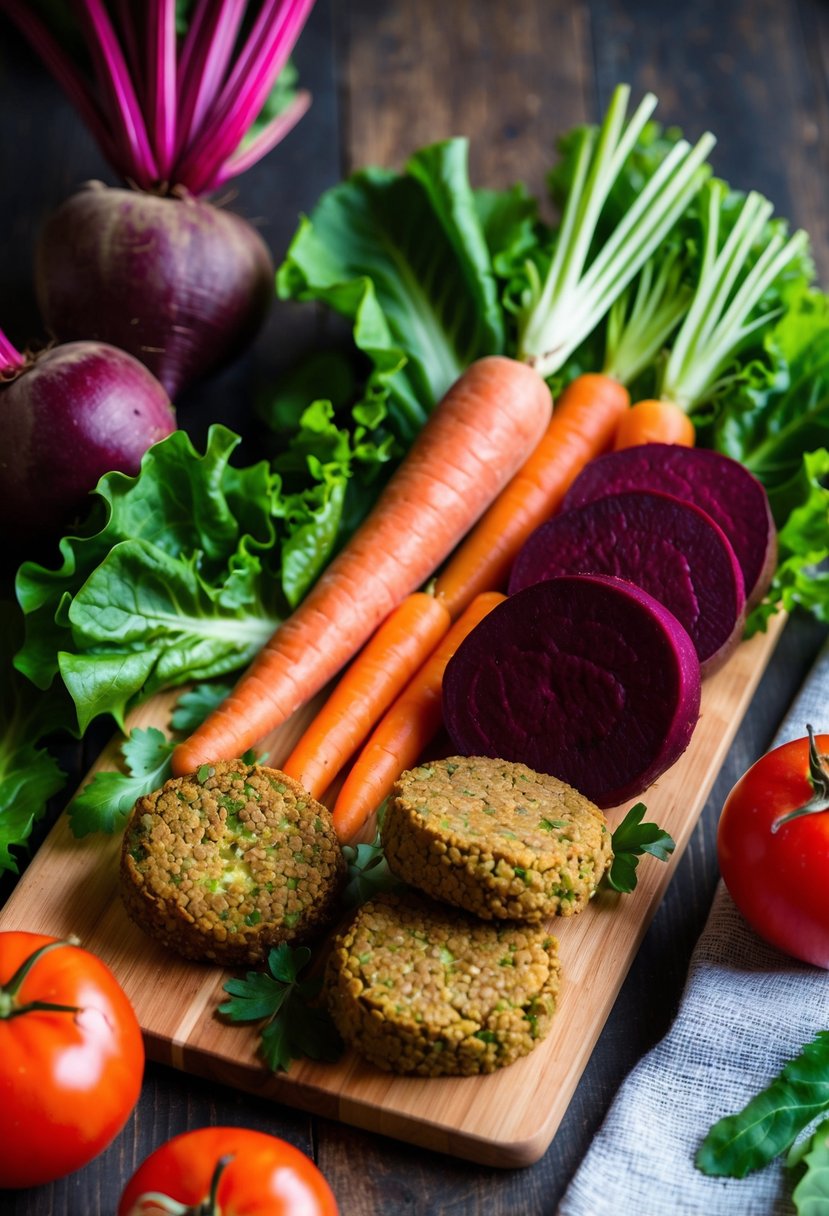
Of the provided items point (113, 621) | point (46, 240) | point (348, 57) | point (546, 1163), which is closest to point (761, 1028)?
point (546, 1163)

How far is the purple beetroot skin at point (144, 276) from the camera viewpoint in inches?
138

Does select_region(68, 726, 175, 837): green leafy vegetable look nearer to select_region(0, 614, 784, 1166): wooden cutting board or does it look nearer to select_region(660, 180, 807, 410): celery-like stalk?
select_region(0, 614, 784, 1166): wooden cutting board

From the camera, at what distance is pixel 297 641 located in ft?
10.2

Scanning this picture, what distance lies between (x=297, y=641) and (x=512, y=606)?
59 centimetres

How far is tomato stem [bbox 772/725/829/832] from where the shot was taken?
8.04 ft

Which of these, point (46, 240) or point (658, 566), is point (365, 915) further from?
point (46, 240)

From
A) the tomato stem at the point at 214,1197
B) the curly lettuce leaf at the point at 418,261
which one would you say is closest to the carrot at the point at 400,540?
the curly lettuce leaf at the point at 418,261

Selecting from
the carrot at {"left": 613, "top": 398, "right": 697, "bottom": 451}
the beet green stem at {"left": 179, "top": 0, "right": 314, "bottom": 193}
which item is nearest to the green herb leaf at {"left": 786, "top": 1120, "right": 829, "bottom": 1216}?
the carrot at {"left": 613, "top": 398, "right": 697, "bottom": 451}

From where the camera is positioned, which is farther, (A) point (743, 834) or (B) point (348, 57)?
(B) point (348, 57)

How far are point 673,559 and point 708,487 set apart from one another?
310mm

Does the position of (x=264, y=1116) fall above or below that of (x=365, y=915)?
below

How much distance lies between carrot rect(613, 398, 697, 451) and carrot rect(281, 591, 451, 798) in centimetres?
70

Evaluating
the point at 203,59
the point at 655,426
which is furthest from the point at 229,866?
the point at 203,59

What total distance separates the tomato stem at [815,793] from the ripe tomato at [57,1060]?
126 cm
